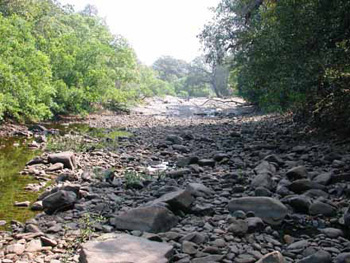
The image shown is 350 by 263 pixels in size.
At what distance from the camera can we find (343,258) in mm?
3215

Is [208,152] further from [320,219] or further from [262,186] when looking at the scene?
[320,219]

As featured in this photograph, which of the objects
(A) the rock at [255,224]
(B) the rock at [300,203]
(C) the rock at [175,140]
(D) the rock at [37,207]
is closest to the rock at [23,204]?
(D) the rock at [37,207]

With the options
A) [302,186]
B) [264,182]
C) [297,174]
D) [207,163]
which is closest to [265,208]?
[302,186]

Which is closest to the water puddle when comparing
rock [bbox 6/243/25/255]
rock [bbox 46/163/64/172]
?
rock [bbox 46/163/64/172]

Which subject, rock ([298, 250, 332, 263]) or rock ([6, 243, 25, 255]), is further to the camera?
rock ([6, 243, 25, 255])

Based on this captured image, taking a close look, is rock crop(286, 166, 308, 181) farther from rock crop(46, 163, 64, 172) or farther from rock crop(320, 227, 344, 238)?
rock crop(46, 163, 64, 172)

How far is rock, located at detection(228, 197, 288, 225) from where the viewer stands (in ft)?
14.4

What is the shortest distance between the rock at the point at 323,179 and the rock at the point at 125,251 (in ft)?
10.0

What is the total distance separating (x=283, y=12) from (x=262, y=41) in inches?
46.6

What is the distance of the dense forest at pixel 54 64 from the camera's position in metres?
13.3

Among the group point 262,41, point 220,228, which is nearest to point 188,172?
point 220,228

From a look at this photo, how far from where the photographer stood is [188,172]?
741 cm

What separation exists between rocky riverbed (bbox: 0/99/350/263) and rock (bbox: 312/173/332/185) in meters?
0.01

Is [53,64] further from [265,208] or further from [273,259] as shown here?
[273,259]
